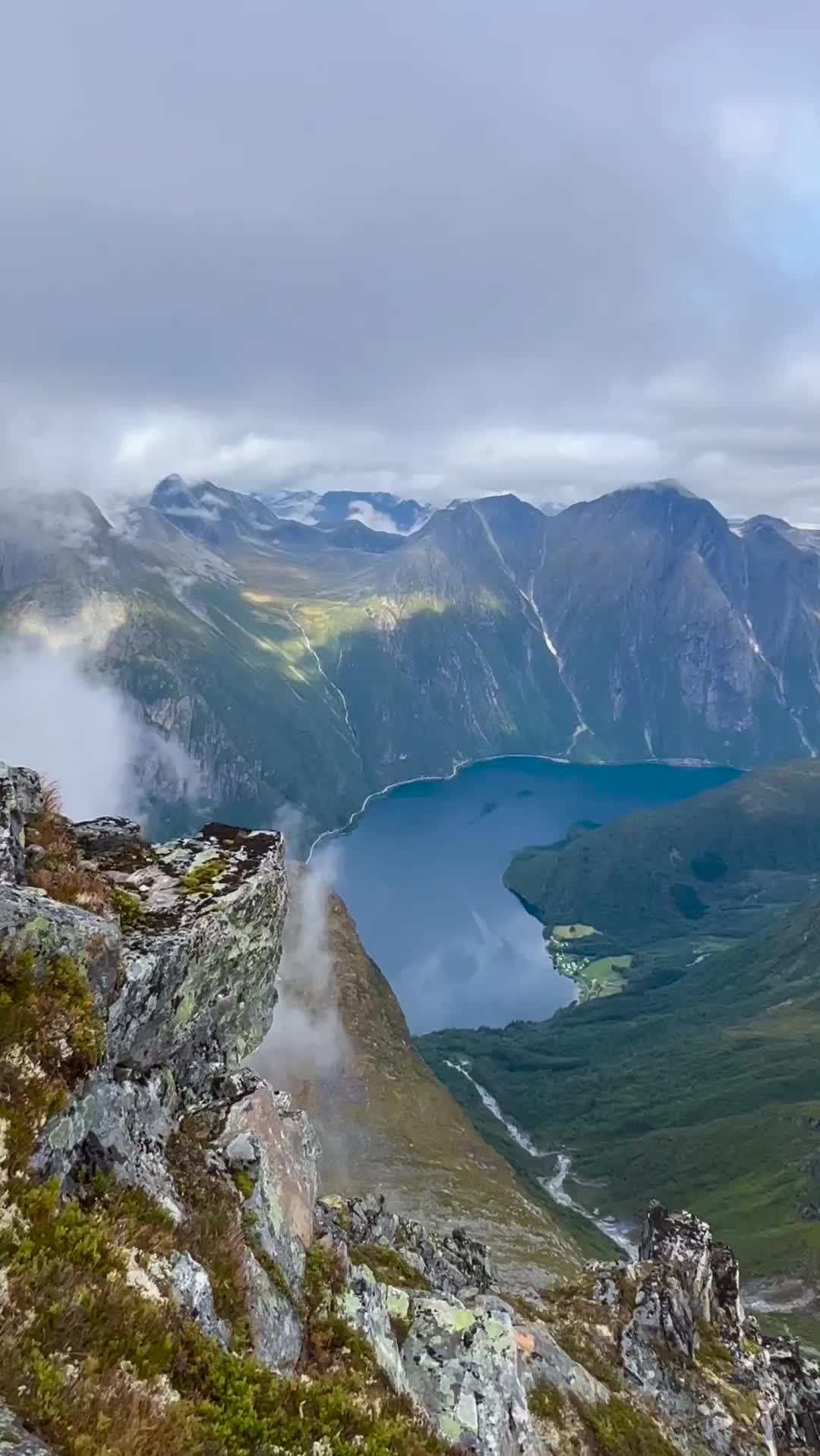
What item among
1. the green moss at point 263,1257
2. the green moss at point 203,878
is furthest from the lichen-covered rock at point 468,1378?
the green moss at point 203,878

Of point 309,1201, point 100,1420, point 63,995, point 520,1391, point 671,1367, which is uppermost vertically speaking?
point 63,995

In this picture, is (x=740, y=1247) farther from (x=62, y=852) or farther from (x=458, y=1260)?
(x=62, y=852)

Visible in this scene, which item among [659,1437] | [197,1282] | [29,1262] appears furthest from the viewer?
[659,1437]

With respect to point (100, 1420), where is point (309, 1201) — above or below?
below

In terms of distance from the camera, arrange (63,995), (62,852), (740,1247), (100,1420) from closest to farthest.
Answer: (100,1420), (63,995), (62,852), (740,1247)

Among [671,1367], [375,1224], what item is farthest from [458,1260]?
[671,1367]

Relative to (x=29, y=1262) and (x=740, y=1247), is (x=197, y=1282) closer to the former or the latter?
(x=29, y=1262)

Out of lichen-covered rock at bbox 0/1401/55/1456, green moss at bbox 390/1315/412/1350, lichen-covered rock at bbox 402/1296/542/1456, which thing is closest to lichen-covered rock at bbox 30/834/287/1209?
lichen-covered rock at bbox 0/1401/55/1456

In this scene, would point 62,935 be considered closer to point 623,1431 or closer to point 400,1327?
Answer: point 400,1327

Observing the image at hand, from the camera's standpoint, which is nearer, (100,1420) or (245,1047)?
(100,1420)
